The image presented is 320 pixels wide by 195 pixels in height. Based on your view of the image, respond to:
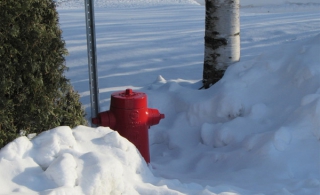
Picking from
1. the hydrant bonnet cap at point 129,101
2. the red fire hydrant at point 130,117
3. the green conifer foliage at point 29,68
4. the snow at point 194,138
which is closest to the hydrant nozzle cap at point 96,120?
the red fire hydrant at point 130,117

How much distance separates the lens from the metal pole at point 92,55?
3.66 m

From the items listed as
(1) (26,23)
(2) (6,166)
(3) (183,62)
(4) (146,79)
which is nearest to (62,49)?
(1) (26,23)

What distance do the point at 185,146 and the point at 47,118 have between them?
1.54 metres

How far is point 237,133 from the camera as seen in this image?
3.95 m

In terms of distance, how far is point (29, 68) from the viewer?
110 inches

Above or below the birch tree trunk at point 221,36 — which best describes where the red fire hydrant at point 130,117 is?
below

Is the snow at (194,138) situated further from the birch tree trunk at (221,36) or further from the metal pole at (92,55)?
the metal pole at (92,55)

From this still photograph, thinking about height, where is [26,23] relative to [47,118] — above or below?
above

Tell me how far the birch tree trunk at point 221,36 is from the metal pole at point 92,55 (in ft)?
4.69

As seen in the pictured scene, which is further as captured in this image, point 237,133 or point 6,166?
point 237,133

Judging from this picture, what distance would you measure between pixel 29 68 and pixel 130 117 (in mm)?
1029

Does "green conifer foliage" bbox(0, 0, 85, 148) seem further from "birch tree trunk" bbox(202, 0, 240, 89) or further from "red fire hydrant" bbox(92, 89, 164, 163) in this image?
"birch tree trunk" bbox(202, 0, 240, 89)

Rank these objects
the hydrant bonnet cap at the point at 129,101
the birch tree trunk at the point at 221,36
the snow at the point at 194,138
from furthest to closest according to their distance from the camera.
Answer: the birch tree trunk at the point at 221,36 → the hydrant bonnet cap at the point at 129,101 → the snow at the point at 194,138

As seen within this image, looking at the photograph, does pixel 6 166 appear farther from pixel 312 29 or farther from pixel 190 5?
pixel 190 5
